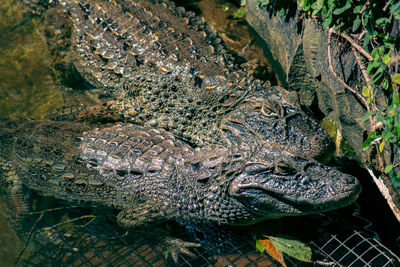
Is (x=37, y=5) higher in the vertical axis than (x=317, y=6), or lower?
Answer: lower

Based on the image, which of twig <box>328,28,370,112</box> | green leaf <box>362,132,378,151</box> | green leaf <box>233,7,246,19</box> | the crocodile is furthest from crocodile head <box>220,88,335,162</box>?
green leaf <box>233,7,246,19</box>

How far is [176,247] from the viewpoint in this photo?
3.64m

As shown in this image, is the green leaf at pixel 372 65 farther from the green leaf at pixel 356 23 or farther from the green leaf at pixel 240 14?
the green leaf at pixel 240 14

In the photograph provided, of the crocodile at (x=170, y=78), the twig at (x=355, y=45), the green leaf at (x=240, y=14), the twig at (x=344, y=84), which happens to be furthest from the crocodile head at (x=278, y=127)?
the green leaf at (x=240, y=14)

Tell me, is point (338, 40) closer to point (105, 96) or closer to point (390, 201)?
point (390, 201)

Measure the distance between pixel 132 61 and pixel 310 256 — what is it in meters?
2.77

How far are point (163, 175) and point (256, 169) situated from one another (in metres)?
0.90

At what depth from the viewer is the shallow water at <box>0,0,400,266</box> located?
3.61 m

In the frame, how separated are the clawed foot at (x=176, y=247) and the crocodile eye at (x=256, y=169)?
2.70 feet

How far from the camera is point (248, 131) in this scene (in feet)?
13.0

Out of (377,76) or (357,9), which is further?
(357,9)

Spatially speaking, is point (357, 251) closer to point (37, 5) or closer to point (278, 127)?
point (278, 127)

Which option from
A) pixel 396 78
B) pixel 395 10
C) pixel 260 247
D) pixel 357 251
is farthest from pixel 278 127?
A: pixel 395 10

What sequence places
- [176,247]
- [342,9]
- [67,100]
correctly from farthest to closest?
[67,100]
[176,247]
[342,9]
